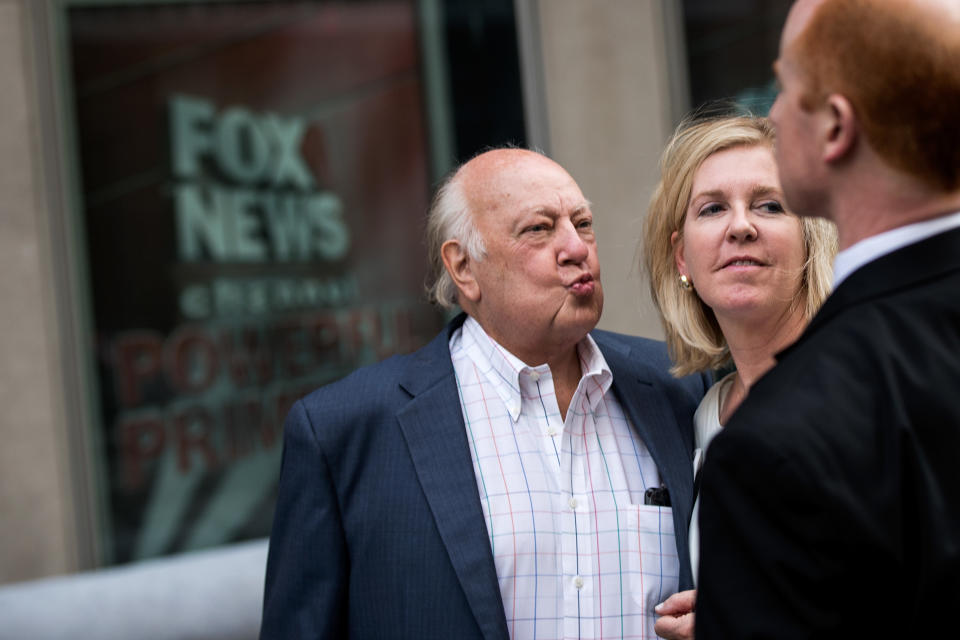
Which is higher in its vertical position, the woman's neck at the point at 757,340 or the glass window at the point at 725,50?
the glass window at the point at 725,50

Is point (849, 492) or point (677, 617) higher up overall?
point (849, 492)

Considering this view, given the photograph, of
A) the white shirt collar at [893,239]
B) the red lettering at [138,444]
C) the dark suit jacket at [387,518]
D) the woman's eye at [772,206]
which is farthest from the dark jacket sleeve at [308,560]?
the red lettering at [138,444]

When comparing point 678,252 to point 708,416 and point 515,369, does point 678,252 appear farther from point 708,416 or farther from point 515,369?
point 515,369

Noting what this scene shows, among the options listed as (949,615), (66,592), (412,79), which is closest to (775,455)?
(949,615)

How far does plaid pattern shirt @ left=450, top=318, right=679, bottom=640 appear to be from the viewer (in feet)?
6.84

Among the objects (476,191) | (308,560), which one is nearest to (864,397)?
(308,560)

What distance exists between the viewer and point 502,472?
7.18ft

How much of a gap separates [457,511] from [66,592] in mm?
2828

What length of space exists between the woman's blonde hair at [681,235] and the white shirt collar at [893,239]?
3.49ft

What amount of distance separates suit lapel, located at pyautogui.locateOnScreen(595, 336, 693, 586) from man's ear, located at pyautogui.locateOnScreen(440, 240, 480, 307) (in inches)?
14.2

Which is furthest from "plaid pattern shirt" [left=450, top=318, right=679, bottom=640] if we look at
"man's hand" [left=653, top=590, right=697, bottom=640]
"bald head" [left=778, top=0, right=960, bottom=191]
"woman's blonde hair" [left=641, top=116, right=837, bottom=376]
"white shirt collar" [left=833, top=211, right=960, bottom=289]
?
"bald head" [left=778, top=0, right=960, bottom=191]

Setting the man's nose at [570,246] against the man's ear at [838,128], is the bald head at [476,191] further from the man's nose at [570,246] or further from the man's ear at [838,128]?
the man's ear at [838,128]

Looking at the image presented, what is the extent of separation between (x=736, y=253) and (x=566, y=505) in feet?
2.22

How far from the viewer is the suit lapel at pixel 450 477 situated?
79.1 inches
